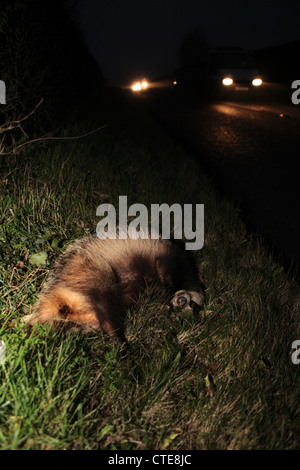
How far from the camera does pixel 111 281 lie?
7.53 ft

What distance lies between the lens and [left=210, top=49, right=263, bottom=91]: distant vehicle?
12.6 meters

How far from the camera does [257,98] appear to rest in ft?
41.7

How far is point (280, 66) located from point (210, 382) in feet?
84.1

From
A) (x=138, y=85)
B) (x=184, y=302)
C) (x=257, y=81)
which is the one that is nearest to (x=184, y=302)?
(x=184, y=302)

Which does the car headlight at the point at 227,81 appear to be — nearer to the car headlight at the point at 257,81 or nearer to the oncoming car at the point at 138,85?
the car headlight at the point at 257,81

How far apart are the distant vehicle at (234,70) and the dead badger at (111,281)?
11.6 meters

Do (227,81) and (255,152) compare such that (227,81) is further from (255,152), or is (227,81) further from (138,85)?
(138,85)

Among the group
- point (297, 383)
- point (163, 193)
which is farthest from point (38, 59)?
point (297, 383)

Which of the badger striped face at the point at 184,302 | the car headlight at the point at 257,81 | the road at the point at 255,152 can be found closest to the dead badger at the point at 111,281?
the badger striped face at the point at 184,302

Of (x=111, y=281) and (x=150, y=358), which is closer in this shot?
(x=150, y=358)

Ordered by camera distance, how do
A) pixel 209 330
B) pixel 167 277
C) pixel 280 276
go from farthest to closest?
pixel 280 276, pixel 167 277, pixel 209 330

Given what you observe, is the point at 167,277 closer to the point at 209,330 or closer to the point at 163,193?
the point at 209,330

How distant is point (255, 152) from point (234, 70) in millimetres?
7062

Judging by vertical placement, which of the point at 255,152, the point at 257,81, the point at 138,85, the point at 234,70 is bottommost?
the point at 255,152
